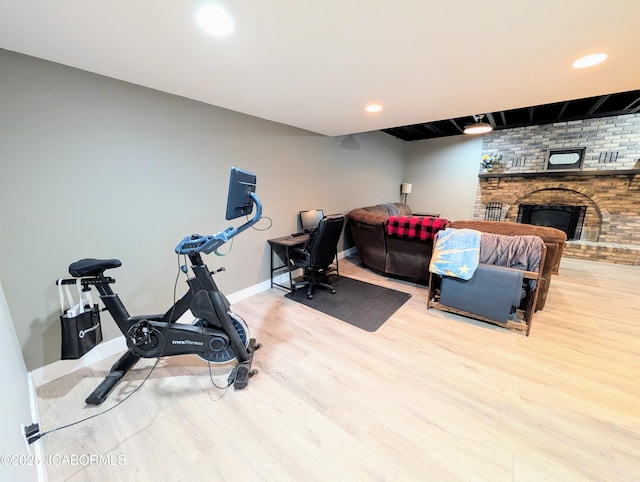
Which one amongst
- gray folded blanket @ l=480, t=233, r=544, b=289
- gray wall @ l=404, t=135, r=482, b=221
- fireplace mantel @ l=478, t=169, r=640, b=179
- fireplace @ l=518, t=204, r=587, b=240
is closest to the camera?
gray folded blanket @ l=480, t=233, r=544, b=289

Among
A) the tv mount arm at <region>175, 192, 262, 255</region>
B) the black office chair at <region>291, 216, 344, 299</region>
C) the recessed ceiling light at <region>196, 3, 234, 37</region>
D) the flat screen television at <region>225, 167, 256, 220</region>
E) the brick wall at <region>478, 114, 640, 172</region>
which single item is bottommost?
the black office chair at <region>291, 216, 344, 299</region>

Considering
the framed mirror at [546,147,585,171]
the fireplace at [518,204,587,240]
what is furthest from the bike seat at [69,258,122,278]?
the framed mirror at [546,147,585,171]

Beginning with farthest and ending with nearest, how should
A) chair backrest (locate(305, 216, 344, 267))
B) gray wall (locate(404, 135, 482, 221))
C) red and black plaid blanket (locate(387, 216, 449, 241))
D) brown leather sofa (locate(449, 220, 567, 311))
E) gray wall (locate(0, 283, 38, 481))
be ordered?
gray wall (locate(404, 135, 482, 221))
red and black plaid blanket (locate(387, 216, 449, 241))
chair backrest (locate(305, 216, 344, 267))
brown leather sofa (locate(449, 220, 567, 311))
gray wall (locate(0, 283, 38, 481))

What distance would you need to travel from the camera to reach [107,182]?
75.1 inches

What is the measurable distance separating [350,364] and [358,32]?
84.5 inches

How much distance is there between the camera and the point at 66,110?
1.70 meters

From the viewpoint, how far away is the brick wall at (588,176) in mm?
4484

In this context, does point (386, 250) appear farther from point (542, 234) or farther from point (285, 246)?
point (542, 234)

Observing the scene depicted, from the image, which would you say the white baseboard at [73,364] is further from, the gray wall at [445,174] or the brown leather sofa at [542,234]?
the gray wall at [445,174]

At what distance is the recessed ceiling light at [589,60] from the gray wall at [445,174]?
4.59m

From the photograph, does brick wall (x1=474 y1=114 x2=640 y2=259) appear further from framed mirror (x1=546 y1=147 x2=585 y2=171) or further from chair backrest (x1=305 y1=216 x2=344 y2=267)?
chair backrest (x1=305 y1=216 x2=344 y2=267)

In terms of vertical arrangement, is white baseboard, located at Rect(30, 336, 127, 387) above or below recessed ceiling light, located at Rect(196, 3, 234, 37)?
below

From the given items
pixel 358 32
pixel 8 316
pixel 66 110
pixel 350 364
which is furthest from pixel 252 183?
pixel 8 316

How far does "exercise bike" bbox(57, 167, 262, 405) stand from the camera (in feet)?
5.30
